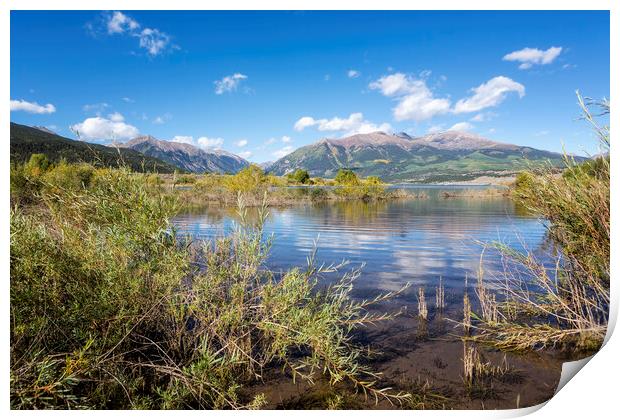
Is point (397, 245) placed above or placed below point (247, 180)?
below

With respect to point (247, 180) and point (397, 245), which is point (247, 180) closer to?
point (247, 180)

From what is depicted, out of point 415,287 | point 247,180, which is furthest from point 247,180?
point 415,287

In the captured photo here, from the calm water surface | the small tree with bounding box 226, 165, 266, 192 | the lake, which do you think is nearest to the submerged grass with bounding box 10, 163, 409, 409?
the lake

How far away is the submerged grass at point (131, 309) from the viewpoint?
3957mm

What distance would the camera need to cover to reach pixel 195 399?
423 centimetres

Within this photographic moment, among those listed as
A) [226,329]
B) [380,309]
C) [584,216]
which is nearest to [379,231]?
[380,309]

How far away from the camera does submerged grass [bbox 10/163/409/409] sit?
3.96 m

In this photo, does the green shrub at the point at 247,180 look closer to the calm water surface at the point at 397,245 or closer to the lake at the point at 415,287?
the calm water surface at the point at 397,245

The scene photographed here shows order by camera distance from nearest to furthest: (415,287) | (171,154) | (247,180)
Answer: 1. (415,287)
2. (247,180)
3. (171,154)

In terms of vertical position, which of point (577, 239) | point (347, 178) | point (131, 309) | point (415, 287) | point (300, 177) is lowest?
point (415, 287)

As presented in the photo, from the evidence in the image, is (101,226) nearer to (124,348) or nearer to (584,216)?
(124,348)

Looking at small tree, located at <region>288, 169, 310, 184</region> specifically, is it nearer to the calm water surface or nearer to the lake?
the calm water surface

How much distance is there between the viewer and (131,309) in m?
4.44

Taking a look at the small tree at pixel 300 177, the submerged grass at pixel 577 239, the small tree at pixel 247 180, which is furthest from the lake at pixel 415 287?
the small tree at pixel 300 177
